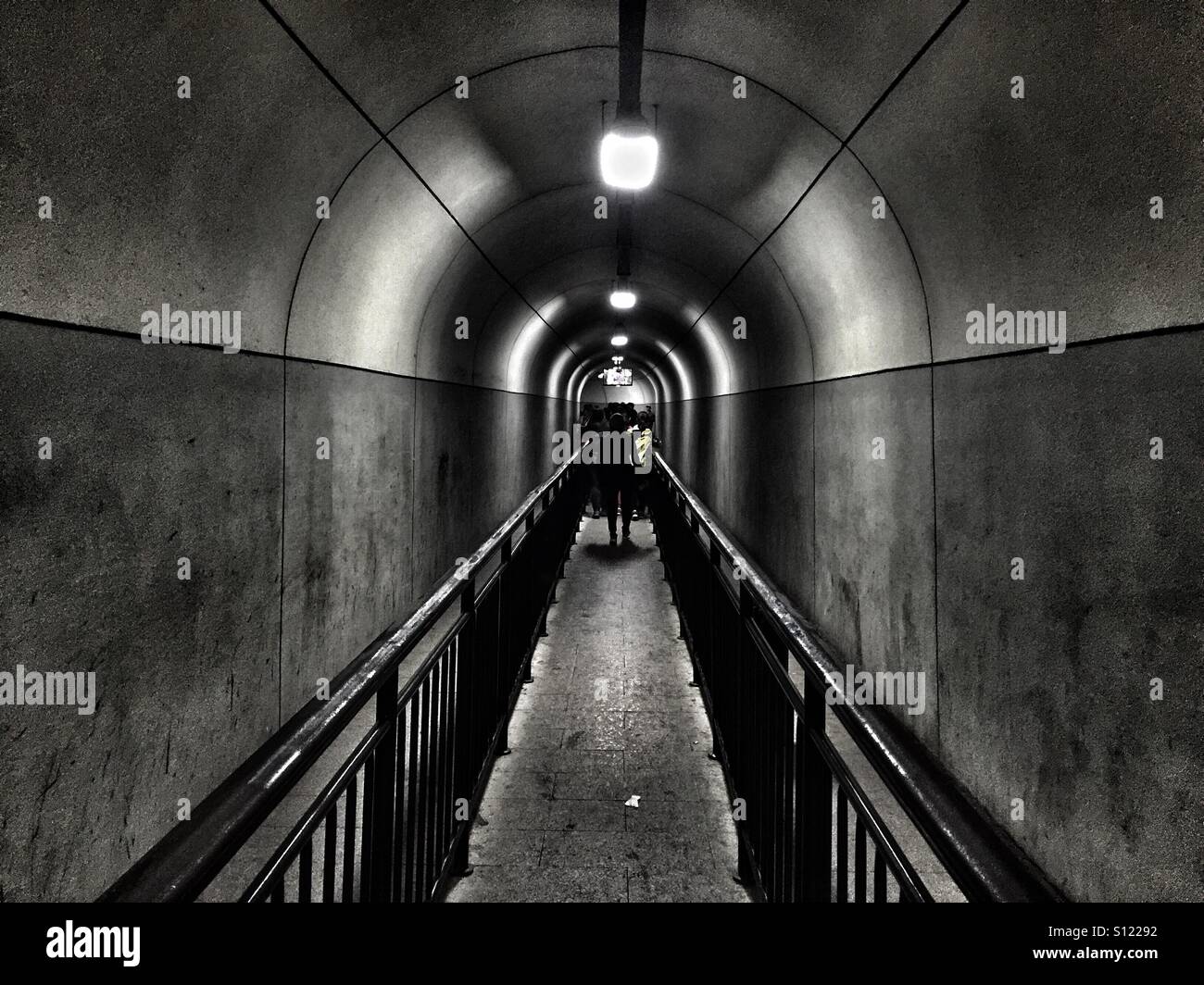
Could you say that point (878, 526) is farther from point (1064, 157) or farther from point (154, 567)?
point (154, 567)

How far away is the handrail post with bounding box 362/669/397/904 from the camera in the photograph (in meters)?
2.05

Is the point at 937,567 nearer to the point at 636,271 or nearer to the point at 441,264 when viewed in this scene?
the point at 441,264

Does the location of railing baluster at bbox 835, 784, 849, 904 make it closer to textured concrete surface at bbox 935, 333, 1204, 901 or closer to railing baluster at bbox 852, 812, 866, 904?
railing baluster at bbox 852, 812, 866, 904

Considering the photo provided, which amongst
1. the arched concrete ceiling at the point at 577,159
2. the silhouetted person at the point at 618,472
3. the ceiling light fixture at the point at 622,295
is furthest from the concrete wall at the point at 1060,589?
the silhouetted person at the point at 618,472

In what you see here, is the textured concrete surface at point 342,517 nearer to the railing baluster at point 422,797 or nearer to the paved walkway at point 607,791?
the paved walkway at point 607,791

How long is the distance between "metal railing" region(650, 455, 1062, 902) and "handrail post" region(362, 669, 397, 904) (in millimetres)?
1173

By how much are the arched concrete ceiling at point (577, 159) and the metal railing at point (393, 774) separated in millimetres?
1696

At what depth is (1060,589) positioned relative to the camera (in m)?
2.90

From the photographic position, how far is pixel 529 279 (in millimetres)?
9070

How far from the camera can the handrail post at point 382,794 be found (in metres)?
2.05

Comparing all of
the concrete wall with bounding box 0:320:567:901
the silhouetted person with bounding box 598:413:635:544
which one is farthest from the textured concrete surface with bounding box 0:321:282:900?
the silhouetted person with bounding box 598:413:635:544

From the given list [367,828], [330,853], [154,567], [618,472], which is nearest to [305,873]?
[330,853]
